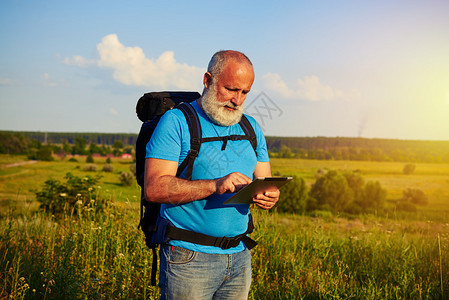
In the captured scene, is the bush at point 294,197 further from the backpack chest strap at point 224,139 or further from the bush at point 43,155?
the bush at point 43,155

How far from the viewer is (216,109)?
2.16 m

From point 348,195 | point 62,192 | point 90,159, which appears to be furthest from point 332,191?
point 90,159

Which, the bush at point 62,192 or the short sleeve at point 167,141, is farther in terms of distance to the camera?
the bush at point 62,192

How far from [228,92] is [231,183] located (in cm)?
62

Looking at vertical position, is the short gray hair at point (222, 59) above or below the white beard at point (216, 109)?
above

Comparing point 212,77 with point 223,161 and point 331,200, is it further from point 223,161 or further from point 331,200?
point 331,200

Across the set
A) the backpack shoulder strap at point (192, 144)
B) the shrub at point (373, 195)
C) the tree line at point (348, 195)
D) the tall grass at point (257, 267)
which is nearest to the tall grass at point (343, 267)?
the tall grass at point (257, 267)

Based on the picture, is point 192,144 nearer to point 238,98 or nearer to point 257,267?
point 238,98

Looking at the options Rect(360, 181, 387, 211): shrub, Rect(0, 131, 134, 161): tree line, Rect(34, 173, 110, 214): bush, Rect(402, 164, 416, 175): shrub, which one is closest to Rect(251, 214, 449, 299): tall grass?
Rect(34, 173, 110, 214): bush

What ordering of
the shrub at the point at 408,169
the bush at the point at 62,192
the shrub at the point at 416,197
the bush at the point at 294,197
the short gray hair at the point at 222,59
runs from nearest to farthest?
the short gray hair at the point at 222,59 < the bush at the point at 62,192 < the bush at the point at 294,197 < the shrub at the point at 416,197 < the shrub at the point at 408,169

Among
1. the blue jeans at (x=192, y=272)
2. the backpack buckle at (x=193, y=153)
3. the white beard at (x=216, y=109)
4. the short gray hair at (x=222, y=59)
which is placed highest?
the short gray hair at (x=222, y=59)

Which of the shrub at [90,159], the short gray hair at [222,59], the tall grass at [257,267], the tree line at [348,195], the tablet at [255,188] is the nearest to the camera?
the tablet at [255,188]

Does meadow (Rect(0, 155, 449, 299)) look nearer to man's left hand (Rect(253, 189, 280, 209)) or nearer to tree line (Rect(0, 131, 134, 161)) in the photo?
man's left hand (Rect(253, 189, 280, 209))

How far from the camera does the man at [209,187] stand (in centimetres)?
197
